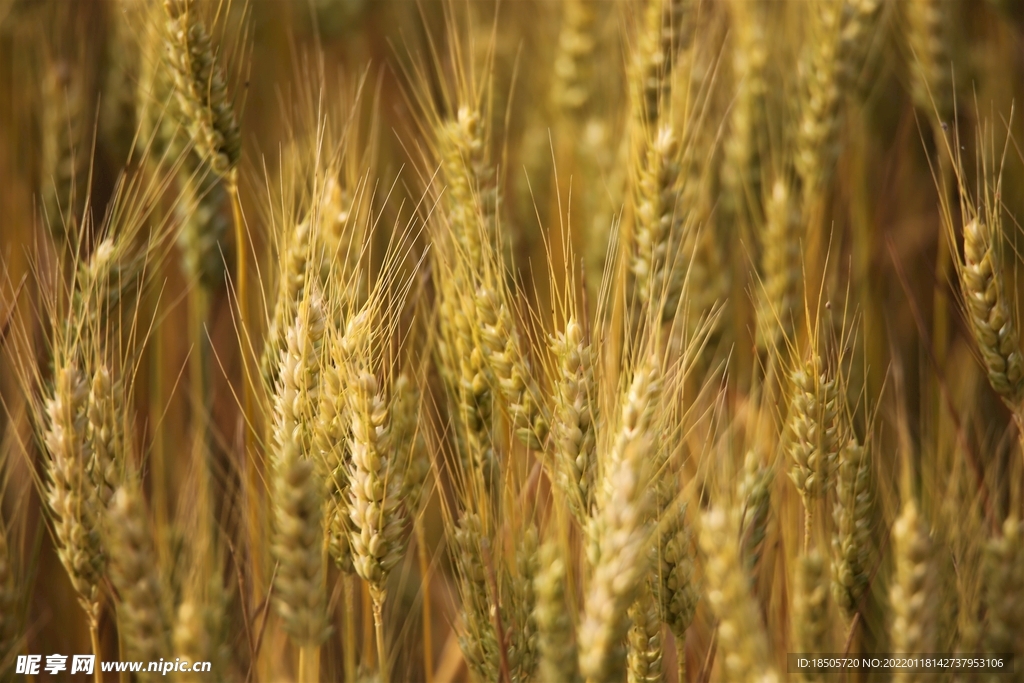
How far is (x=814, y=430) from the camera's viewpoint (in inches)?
45.7

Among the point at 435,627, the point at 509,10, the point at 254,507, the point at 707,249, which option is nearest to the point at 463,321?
the point at 254,507

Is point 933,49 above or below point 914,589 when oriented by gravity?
above

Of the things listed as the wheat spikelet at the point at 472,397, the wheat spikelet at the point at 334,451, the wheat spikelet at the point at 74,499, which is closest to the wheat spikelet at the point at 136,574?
the wheat spikelet at the point at 74,499

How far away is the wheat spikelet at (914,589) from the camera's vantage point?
1047 mm

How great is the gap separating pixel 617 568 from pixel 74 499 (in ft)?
2.53

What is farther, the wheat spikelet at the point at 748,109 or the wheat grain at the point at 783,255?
the wheat spikelet at the point at 748,109

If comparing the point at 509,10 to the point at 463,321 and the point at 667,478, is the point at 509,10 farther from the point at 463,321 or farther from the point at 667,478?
the point at 667,478

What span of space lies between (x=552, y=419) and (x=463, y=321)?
24 cm

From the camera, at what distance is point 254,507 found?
1.37 m

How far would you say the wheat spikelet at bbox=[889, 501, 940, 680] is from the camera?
105 cm

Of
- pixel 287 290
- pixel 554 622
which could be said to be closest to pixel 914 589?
pixel 554 622

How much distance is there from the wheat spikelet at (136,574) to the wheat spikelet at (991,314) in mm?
1260

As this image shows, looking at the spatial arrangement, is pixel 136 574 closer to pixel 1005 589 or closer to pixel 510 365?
pixel 510 365

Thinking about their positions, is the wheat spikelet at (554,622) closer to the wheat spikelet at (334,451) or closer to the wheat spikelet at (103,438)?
the wheat spikelet at (334,451)
